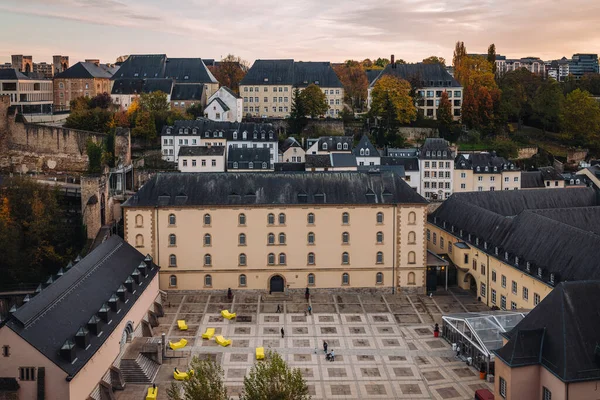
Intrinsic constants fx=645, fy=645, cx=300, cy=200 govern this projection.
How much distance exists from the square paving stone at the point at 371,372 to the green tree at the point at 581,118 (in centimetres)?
6486

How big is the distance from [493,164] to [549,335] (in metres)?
46.0

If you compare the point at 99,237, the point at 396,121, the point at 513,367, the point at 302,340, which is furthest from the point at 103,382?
the point at 396,121

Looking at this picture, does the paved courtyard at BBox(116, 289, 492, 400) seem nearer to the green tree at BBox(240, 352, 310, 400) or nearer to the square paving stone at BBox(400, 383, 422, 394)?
the square paving stone at BBox(400, 383, 422, 394)

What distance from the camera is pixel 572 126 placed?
8712 cm

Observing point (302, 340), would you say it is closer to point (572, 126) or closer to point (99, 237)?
point (99, 237)

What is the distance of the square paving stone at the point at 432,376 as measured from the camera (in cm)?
3268

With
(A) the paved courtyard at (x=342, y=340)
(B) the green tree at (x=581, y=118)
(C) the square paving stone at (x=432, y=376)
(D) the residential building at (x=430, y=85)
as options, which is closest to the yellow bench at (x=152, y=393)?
(A) the paved courtyard at (x=342, y=340)

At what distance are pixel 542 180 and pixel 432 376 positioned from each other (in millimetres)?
45106

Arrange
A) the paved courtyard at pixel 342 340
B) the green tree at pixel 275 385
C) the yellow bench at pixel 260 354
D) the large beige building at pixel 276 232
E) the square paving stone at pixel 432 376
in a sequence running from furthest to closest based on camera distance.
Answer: the large beige building at pixel 276 232 → the yellow bench at pixel 260 354 → the square paving stone at pixel 432 376 → the paved courtyard at pixel 342 340 → the green tree at pixel 275 385

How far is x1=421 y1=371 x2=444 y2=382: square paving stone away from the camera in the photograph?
107 feet

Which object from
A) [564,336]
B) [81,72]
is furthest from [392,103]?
[564,336]

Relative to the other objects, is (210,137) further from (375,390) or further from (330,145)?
(375,390)

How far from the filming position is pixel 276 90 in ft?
312

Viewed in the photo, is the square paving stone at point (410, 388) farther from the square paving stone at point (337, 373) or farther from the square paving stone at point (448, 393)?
the square paving stone at point (337, 373)
